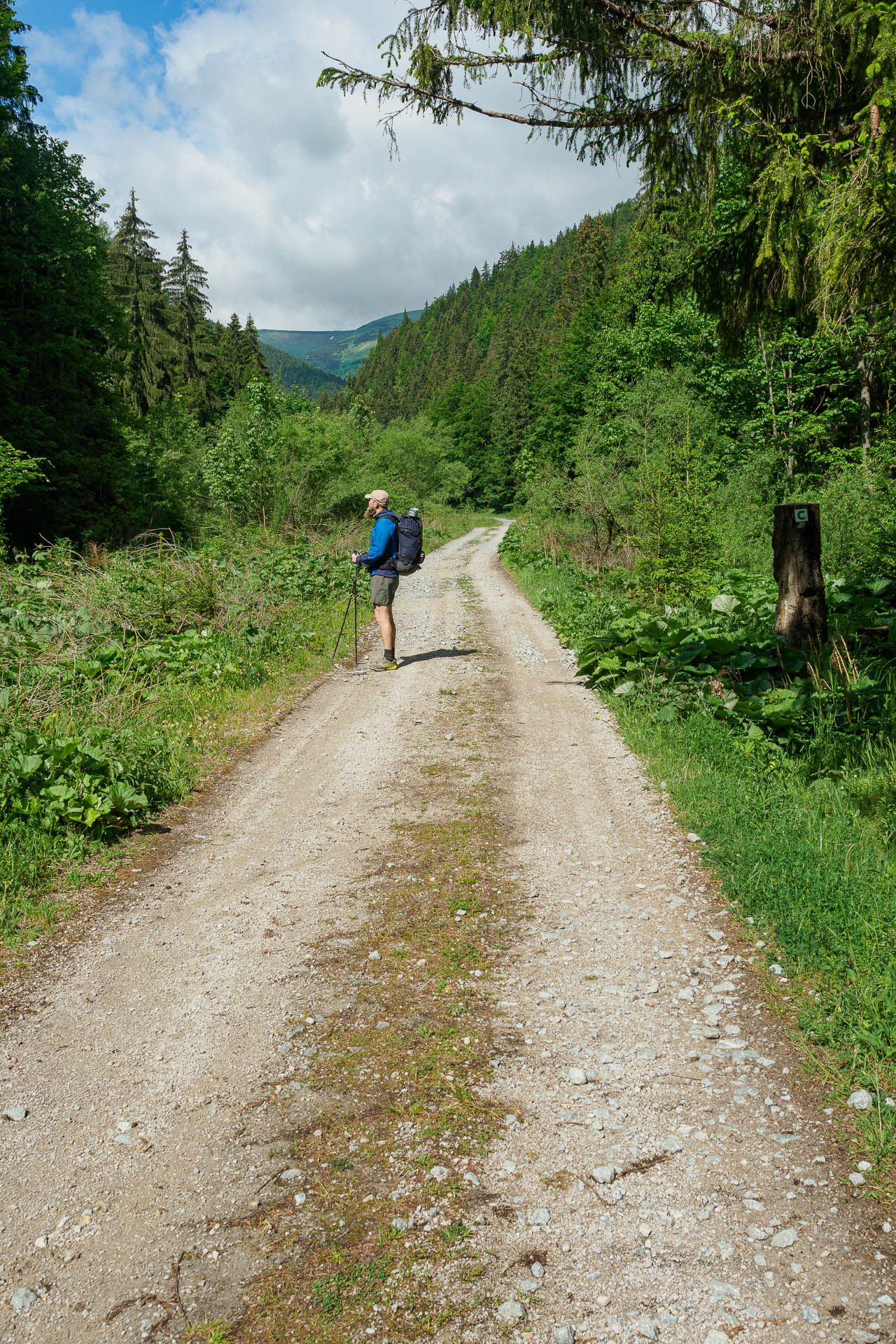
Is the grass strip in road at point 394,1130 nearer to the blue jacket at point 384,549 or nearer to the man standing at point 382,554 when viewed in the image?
the man standing at point 382,554

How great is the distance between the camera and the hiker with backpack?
10.1m

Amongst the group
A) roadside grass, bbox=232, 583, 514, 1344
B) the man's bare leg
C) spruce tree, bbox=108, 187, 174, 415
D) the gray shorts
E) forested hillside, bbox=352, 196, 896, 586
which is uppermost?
spruce tree, bbox=108, 187, 174, 415

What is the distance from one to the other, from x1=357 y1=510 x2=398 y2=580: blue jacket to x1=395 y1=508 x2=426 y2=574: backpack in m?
0.09

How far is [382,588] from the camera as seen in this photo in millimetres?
10242

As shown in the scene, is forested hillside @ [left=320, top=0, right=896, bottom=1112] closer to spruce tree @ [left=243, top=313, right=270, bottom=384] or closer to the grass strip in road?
the grass strip in road

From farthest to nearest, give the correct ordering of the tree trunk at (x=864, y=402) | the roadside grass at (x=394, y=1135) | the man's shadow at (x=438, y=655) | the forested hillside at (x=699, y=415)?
the tree trunk at (x=864, y=402)
the man's shadow at (x=438, y=655)
the forested hillside at (x=699, y=415)
the roadside grass at (x=394, y=1135)

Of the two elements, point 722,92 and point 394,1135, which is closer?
point 394,1135

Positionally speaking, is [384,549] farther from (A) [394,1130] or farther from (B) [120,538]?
(B) [120,538]

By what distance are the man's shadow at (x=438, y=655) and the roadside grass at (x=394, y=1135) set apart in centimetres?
670

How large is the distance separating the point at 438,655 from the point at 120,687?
492 cm

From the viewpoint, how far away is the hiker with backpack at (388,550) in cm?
1013

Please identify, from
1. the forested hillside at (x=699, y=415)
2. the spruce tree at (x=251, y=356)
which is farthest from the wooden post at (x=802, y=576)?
the spruce tree at (x=251, y=356)

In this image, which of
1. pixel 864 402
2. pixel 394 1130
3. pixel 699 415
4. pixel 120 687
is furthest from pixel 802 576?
pixel 864 402

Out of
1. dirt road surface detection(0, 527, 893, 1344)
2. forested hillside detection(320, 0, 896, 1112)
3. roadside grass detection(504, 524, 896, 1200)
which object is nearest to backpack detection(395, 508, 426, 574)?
forested hillside detection(320, 0, 896, 1112)
